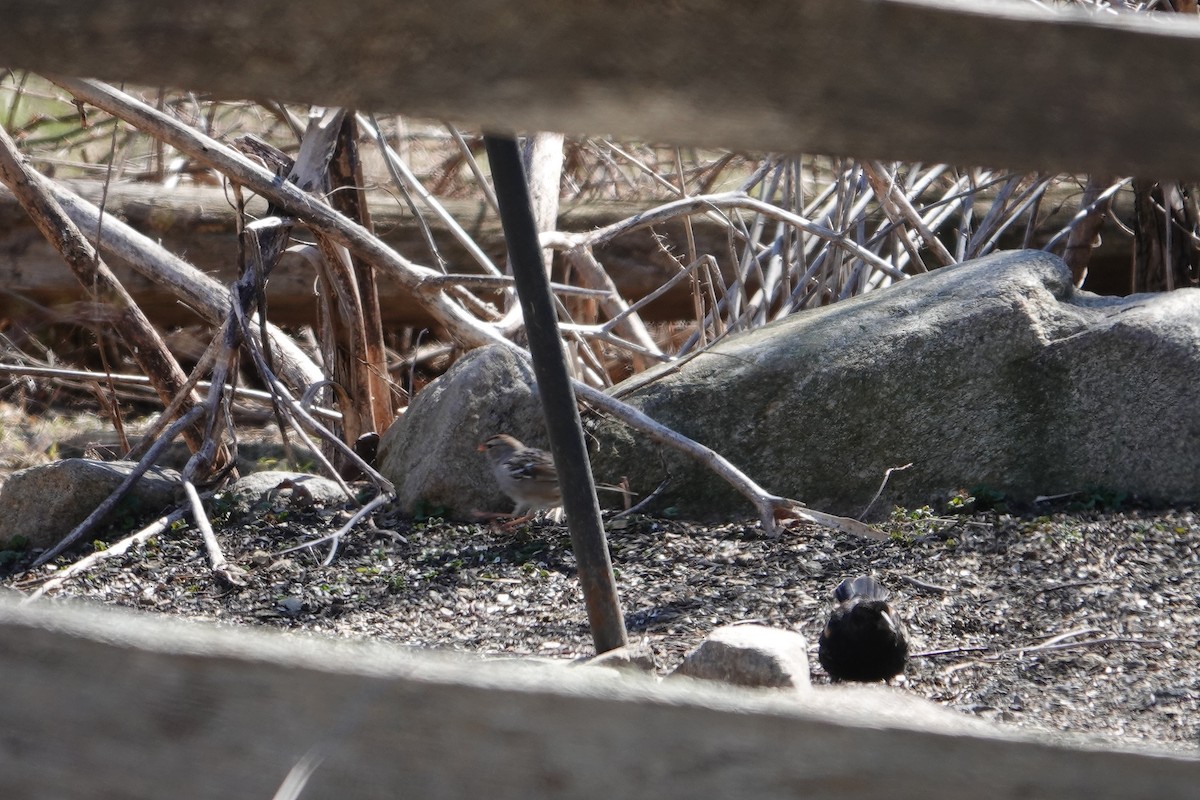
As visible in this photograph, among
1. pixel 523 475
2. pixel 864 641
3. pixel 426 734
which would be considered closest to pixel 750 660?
pixel 864 641

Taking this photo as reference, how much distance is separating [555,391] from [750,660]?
721 millimetres

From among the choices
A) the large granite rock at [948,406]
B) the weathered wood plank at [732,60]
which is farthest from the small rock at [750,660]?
the large granite rock at [948,406]

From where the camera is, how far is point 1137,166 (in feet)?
3.42

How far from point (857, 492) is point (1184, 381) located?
128 cm

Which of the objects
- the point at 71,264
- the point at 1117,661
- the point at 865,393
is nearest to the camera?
the point at 1117,661

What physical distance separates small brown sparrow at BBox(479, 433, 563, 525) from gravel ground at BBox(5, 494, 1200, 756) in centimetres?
11

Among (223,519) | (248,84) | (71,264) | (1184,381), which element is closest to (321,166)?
(71,264)

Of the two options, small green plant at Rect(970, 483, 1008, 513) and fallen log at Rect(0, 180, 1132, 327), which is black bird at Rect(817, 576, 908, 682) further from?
fallen log at Rect(0, 180, 1132, 327)

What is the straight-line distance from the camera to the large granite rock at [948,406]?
4.43m

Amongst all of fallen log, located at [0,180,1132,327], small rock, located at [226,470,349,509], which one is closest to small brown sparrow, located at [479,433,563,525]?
small rock, located at [226,470,349,509]

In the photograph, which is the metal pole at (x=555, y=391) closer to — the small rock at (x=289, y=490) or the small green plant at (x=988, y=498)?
the small green plant at (x=988, y=498)

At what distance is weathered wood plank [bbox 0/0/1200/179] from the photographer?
1.02 m

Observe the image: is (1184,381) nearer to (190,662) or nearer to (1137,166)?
(1137,166)

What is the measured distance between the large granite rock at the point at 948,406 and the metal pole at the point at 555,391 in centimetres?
191
